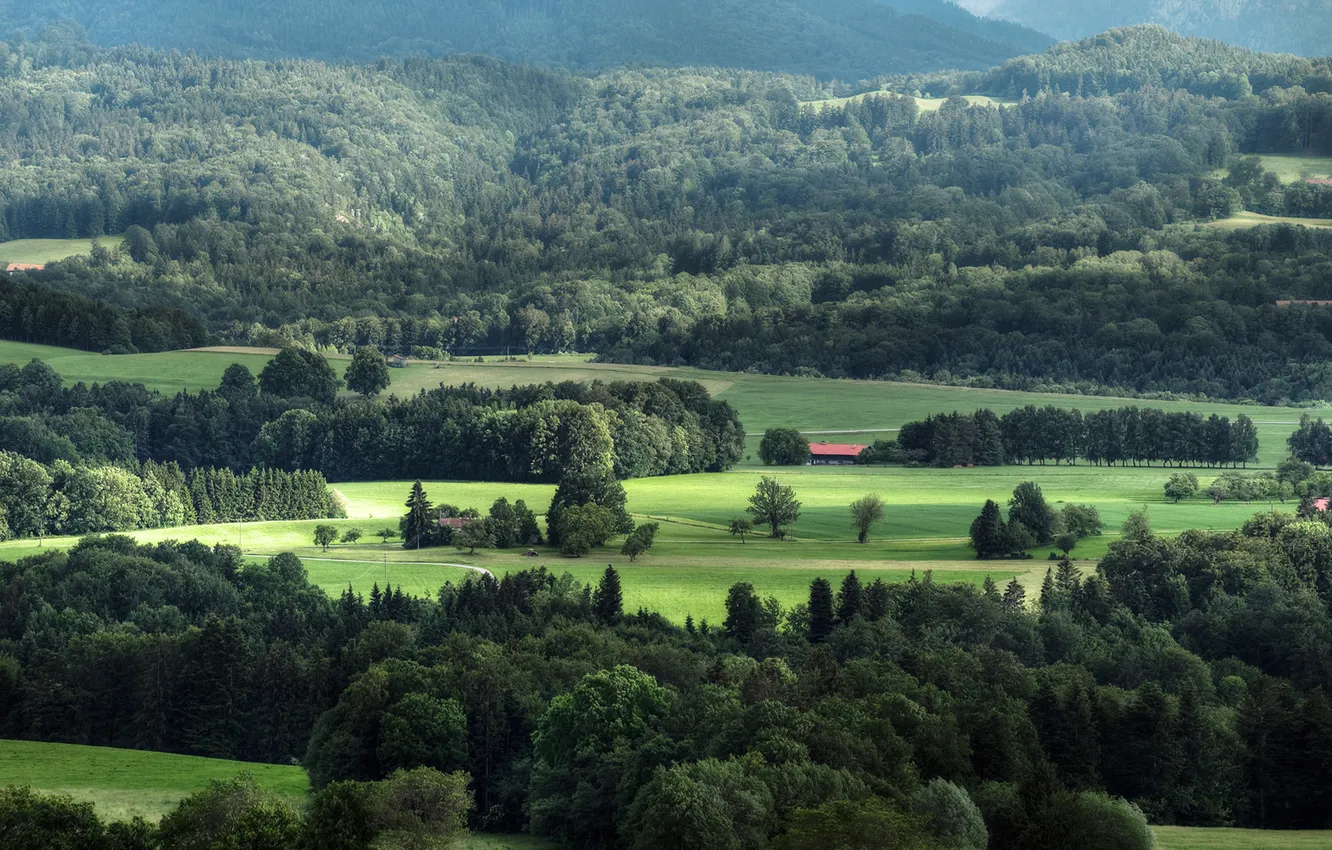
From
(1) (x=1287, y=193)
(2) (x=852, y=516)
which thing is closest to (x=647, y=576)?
(2) (x=852, y=516)

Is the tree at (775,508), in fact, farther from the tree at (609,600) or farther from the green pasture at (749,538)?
the tree at (609,600)

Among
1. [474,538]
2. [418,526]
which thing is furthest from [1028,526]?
[418,526]

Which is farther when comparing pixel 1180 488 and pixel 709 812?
pixel 1180 488

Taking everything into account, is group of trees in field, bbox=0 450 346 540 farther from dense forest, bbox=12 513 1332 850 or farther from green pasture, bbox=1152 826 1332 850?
green pasture, bbox=1152 826 1332 850

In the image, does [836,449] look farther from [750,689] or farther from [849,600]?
[750,689]

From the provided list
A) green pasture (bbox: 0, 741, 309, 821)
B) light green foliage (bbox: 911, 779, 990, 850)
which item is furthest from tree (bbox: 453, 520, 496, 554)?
light green foliage (bbox: 911, 779, 990, 850)
